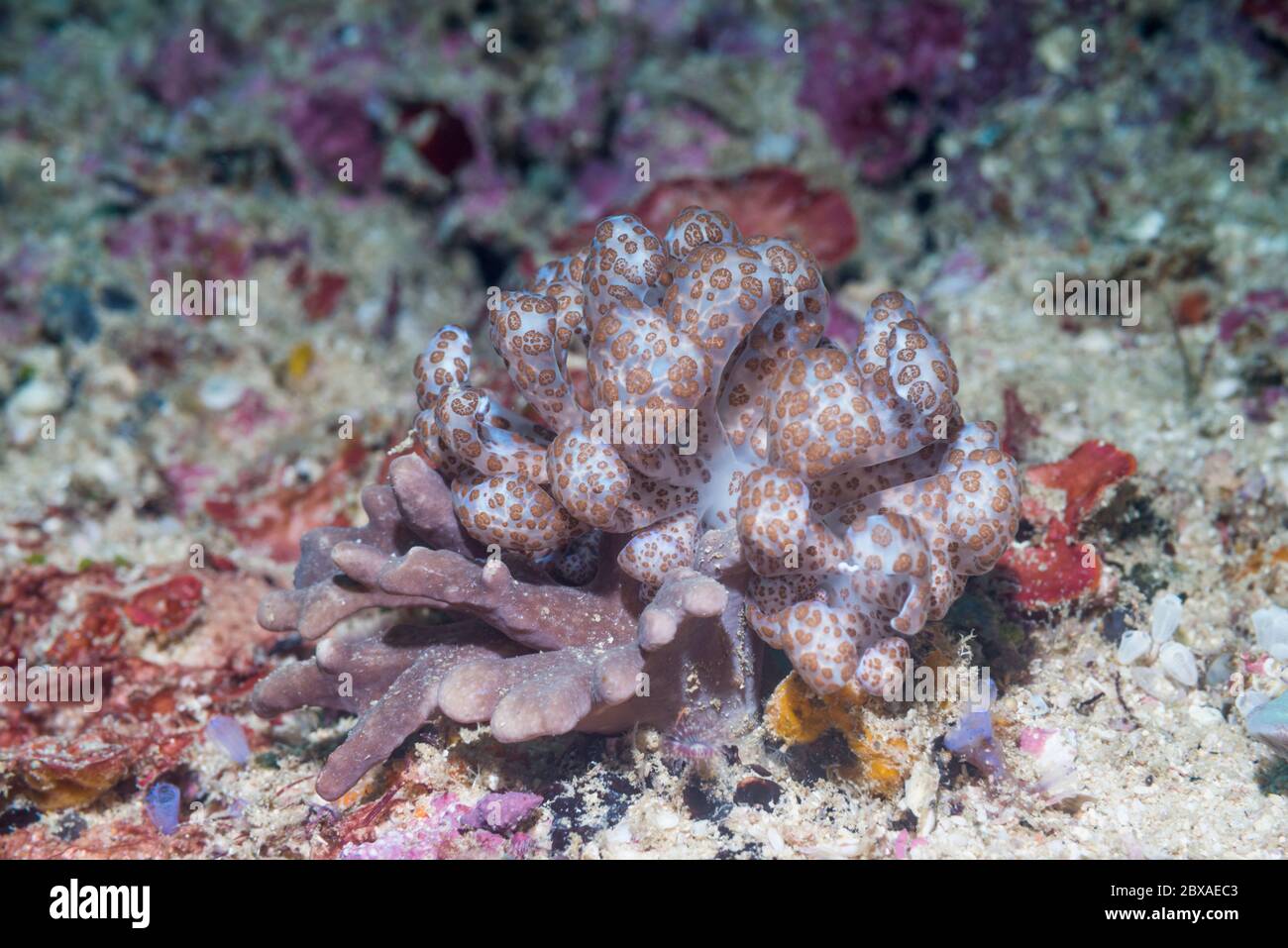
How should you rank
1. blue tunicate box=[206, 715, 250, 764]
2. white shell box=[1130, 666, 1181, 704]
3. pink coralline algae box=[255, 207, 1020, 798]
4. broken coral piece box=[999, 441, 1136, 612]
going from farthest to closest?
1. blue tunicate box=[206, 715, 250, 764]
2. broken coral piece box=[999, 441, 1136, 612]
3. white shell box=[1130, 666, 1181, 704]
4. pink coralline algae box=[255, 207, 1020, 798]

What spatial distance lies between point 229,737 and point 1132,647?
3298 millimetres

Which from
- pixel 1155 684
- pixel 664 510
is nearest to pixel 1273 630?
pixel 1155 684

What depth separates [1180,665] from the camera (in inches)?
119

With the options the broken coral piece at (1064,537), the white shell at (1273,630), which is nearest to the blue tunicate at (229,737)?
the broken coral piece at (1064,537)

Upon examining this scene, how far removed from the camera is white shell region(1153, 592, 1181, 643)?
3.16 metres

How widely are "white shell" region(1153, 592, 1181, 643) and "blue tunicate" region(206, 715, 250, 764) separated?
132 inches

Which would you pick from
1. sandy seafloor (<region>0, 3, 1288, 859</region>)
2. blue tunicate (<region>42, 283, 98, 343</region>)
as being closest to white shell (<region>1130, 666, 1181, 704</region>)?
sandy seafloor (<region>0, 3, 1288, 859</region>)

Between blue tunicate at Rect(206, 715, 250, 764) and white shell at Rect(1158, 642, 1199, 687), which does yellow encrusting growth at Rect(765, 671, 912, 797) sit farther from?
blue tunicate at Rect(206, 715, 250, 764)

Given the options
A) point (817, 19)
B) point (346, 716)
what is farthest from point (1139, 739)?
point (817, 19)

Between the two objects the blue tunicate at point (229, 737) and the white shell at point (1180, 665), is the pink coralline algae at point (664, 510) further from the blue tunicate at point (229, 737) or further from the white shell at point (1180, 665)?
the white shell at point (1180, 665)

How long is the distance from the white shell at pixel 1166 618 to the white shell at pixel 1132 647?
77mm

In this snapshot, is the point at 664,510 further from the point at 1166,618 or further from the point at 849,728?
the point at 1166,618
